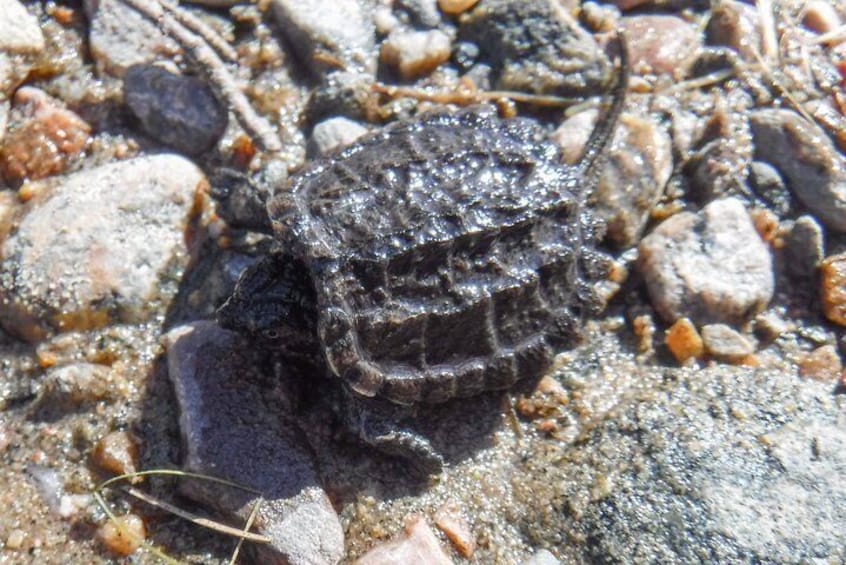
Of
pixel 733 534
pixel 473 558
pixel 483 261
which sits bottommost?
pixel 473 558

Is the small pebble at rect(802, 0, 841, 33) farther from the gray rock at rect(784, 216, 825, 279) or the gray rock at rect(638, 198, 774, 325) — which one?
the gray rock at rect(638, 198, 774, 325)

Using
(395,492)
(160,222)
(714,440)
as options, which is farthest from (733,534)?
(160,222)

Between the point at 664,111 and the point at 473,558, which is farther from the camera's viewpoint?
the point at 664,111

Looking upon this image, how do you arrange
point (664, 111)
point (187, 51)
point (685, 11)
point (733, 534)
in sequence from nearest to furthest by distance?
point (733, 534)
point (187, 51)
point (664, 111)
point (685, 11)

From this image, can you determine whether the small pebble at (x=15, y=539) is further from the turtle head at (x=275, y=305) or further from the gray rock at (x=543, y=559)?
the gray rock at (x=543, y=559)

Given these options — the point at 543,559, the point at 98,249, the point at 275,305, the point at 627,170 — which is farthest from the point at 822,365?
the point at 98,249

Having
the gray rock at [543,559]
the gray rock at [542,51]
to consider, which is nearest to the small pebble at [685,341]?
the gray rock at [543,559]

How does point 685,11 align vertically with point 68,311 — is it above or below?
above

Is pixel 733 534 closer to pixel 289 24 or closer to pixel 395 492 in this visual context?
pixel 395 492
